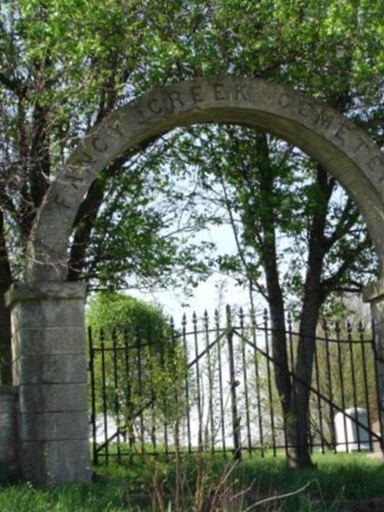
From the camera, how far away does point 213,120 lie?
9.77 metres

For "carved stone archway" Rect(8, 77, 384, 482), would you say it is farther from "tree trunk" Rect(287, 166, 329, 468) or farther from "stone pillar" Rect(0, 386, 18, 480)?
"tree trunk" Rect(287, 166, 329, 468)

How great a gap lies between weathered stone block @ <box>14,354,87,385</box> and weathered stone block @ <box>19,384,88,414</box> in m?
0.05

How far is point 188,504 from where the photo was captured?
8039 millimetres

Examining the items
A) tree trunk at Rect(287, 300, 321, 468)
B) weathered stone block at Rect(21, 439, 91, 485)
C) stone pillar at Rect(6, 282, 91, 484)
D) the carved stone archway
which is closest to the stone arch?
the carved stone archway

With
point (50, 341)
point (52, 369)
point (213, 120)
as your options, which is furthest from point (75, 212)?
point (213, 120)

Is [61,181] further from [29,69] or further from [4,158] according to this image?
[29,69]

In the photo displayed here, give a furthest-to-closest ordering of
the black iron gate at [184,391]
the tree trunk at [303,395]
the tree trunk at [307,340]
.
A: the tree trunk at [307,340], the tree trunk at [303,395], the black iron gate at [184,391]

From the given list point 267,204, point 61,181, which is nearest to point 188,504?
point 61,181

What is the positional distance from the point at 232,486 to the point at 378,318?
365cm

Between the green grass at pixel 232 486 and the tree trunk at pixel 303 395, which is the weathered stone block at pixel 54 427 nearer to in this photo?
the green grass at pixel 232 486

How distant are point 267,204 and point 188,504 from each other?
4669mm

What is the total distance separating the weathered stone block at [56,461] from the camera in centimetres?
833

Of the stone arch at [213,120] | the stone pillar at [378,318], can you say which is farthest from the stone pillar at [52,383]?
the stone pillar at [378,318]

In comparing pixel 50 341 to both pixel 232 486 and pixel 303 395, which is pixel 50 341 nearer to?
pixel 232 486
